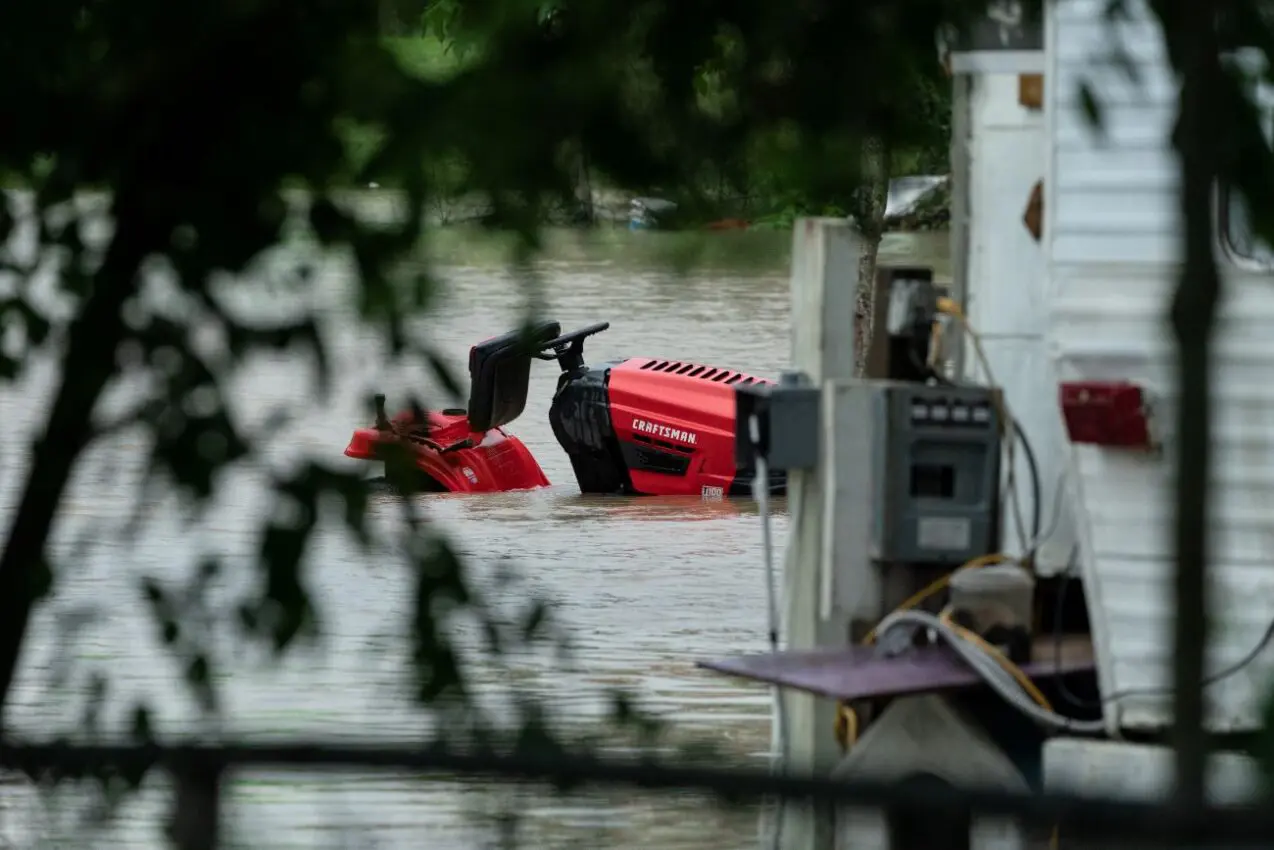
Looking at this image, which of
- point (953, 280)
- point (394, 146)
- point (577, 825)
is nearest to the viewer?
point (394, 146)

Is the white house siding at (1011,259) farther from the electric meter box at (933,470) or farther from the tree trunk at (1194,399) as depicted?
the tree trunk at (1194,399)

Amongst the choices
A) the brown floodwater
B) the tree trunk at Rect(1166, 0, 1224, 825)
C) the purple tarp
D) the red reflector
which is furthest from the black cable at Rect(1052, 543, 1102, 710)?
the tree trunk at Rect(1166, 0, 1224, 825)

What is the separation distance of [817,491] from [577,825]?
399 centimetres

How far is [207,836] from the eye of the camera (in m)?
2.61

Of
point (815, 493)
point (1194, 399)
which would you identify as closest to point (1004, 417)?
point (815, 493)

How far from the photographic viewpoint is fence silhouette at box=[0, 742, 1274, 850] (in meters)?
2.16

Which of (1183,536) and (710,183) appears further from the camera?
(710,183)

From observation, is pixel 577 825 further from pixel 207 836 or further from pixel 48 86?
pixel 48 86

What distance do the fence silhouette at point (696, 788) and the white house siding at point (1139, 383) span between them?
4.18 m

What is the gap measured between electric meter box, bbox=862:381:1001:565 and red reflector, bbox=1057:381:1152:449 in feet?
1.65

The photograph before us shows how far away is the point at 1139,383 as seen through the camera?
21.8ft

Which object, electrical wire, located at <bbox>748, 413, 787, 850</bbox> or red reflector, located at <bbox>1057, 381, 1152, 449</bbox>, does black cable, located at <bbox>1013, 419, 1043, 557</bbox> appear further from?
electrical wire, located at <bbox>748, 413, 787, 850</bbox>

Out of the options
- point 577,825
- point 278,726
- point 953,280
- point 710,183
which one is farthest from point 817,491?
point 710,183

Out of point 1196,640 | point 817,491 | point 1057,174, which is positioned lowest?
point 817,491
